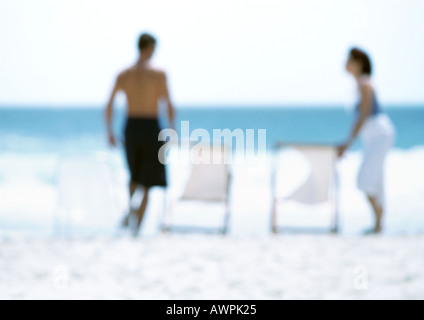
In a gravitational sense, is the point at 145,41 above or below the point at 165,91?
above

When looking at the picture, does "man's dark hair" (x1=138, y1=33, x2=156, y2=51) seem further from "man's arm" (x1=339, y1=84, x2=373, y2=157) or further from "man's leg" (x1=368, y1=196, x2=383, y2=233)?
"man's leg" (x1=368, y1=196, x2=383, y2=233)

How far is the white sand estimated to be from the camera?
107 inches

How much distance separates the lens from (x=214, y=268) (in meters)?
3.11

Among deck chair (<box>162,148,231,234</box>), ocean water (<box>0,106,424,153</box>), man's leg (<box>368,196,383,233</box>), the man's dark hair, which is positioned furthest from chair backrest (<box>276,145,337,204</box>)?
ocean water (<box>0,106,424,153</box>)

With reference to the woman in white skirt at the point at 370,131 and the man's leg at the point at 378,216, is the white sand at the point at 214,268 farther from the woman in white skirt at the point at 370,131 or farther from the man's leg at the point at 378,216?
the woman in white skirt at the point at 370,131

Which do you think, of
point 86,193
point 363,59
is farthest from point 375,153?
point 86,193

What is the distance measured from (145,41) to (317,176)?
1.49m

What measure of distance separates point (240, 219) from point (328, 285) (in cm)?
333

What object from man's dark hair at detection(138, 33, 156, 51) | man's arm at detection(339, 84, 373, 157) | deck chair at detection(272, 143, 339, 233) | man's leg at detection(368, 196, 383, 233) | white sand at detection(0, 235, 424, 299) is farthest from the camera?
deck chair at detection(272, 143, 339, 233)

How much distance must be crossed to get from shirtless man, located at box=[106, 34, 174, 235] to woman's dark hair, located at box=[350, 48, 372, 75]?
1.22 meters

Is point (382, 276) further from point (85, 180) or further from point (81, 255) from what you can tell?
point (85, 180)

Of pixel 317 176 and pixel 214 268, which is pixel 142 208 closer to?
pixel 214 268

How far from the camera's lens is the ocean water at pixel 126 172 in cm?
405

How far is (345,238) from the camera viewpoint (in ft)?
12.5
